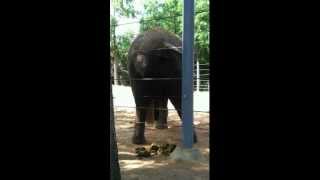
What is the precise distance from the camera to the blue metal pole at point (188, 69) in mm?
5754

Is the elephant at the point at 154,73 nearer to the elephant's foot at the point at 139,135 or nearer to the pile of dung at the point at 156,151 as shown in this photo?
the elephant's foot at the point at 139,135

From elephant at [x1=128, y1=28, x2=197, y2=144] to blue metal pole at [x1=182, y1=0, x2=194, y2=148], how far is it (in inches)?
50.0

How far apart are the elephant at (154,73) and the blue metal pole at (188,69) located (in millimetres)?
1270

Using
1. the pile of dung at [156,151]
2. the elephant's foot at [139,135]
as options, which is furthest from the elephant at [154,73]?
the pile of dung at [156,151]

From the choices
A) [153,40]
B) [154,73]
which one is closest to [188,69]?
[154,73]

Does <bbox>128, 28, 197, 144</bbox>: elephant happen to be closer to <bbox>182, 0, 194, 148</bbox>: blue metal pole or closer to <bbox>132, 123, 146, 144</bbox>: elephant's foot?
<bbox>132, 123, 146, 144</bbox>: elephant's foot

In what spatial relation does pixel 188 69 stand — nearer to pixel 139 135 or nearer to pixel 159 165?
pixel 159 165

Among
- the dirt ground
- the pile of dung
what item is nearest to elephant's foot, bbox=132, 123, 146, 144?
the dirt ground

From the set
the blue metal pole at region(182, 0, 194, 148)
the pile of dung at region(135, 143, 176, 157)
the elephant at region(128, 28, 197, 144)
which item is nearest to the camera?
the blue metal pole at region(182, 0, 194, 148)

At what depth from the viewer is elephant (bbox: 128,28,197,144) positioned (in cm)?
726
